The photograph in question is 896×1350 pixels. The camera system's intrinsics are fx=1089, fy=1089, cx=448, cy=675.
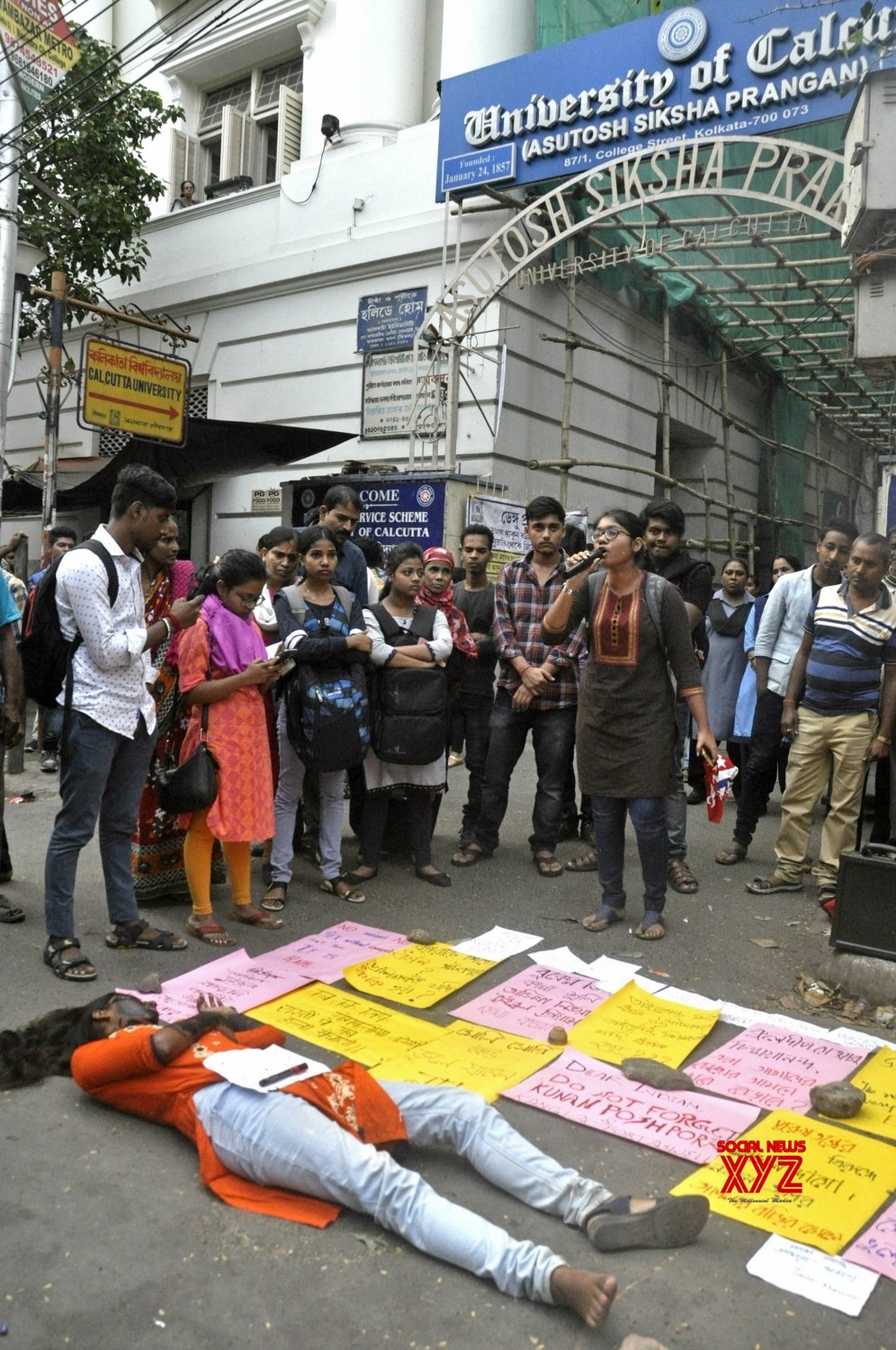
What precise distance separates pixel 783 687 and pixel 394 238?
778 cm

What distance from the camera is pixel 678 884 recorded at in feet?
19.2

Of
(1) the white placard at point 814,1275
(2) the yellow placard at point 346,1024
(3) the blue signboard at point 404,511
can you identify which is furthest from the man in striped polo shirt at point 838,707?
→ (3) the blue signboard at point 404,511

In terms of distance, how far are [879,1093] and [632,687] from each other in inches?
82.8

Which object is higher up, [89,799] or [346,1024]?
[89,799]

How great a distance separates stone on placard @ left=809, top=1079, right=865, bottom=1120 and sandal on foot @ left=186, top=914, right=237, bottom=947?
250cm

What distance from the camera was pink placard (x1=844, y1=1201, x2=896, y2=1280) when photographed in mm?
2576

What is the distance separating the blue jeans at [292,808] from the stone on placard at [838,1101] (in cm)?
277

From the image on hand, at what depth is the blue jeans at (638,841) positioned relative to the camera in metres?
5.06

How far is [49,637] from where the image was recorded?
4.23 metres

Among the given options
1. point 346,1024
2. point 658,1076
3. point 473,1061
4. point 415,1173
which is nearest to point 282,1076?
point 415,1173

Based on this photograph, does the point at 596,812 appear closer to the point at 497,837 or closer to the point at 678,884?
the point at 678,884

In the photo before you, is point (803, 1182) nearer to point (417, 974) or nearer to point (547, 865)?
point (417, 974)

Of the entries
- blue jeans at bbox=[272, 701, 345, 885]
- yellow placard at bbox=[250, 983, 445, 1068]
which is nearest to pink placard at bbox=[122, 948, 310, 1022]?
yellow placard at bbox=[250, 983, 445, 1068]

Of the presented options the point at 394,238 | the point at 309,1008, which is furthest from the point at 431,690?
the point at 394,238
